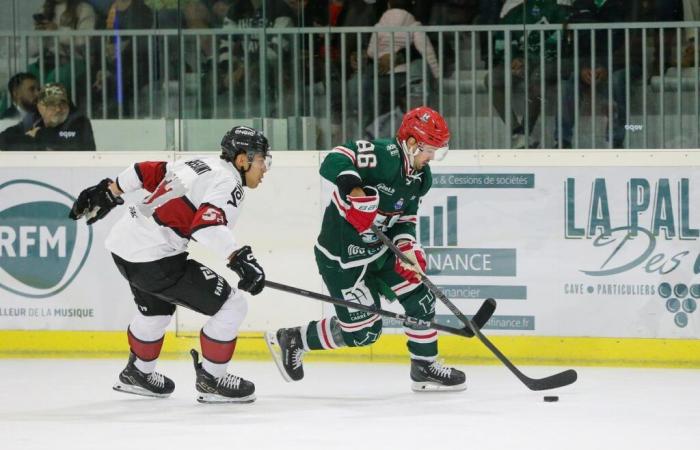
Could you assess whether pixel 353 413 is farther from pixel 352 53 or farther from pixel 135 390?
pixel 352 53

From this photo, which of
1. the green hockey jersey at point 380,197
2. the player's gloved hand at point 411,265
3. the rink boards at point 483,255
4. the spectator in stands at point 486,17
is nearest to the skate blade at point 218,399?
the green hockey jersey at point 380,197

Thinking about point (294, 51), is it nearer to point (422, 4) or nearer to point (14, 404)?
point (422, 4)

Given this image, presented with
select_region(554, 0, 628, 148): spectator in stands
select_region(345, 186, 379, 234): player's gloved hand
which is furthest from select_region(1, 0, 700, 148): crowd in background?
select_region(345, 186, 379, 234): player's gloved hand

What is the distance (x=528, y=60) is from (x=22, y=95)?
8.19 feet

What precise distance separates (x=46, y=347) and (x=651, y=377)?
2832mm

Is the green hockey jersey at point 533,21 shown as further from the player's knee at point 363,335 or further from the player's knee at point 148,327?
the player's knee at point 148,327

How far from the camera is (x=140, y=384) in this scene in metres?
5.43

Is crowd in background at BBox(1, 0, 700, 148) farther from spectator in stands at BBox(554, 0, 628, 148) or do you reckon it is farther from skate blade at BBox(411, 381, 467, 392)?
skate blade at BBox(411, 381, 467, 392)

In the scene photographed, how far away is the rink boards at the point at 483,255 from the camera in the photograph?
6.40 metres

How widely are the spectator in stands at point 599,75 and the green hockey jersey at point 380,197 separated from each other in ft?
4.29

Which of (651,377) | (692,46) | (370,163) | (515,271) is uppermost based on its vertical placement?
(692,46)

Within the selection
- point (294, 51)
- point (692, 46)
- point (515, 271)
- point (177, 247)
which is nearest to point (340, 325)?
point (177, 247)

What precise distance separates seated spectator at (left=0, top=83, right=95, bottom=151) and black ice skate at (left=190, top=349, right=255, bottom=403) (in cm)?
193

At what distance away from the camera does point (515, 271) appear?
648cm
